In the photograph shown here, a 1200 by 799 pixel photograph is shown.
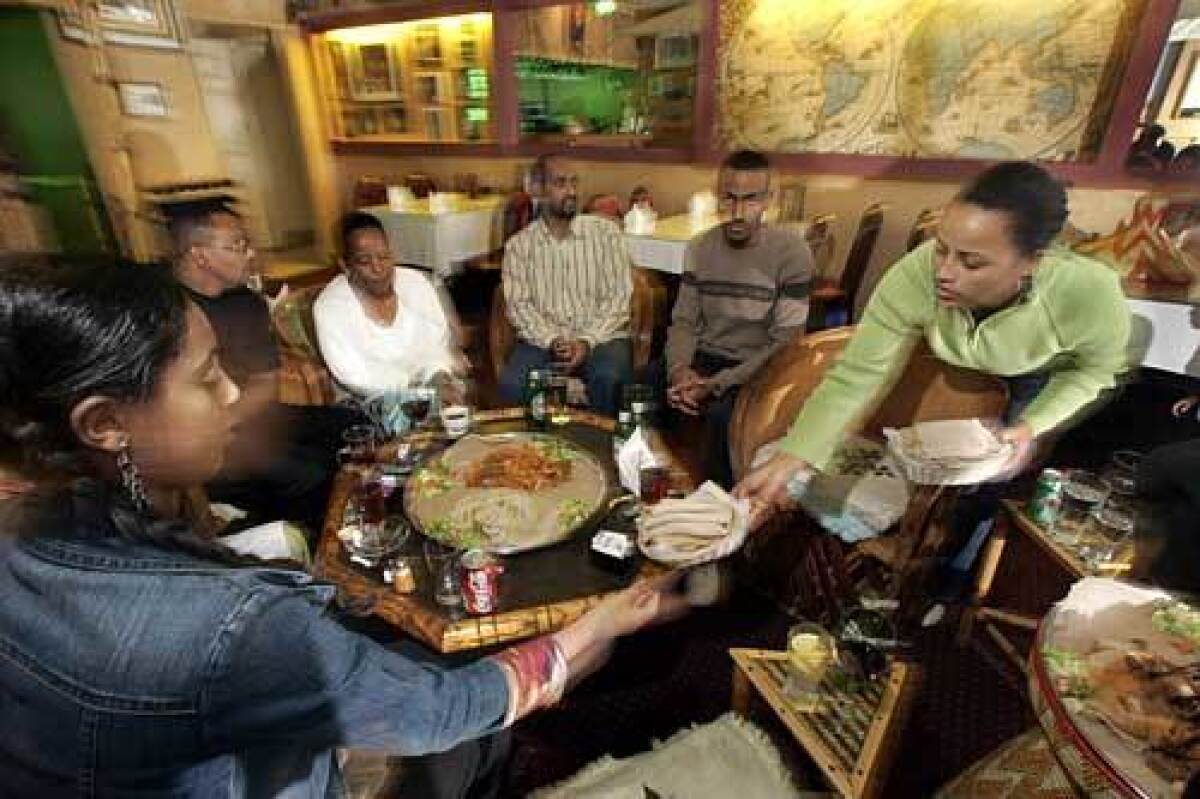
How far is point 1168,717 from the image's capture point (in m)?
0.89

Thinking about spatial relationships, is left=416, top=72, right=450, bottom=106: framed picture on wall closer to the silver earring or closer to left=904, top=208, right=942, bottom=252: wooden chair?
left=904, top=208, right=942, bottom=252: wooden chair

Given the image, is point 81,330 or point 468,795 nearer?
point 81,330

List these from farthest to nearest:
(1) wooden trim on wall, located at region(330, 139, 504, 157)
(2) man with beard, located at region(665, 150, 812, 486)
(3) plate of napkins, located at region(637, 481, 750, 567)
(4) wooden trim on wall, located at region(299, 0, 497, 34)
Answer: (1) wooden trim on wall, located at region(330, 139, 504, 157), (4) wooden trim on wall, located at region(299, 0, 497, 34), (2) man with beard, located at region(665, 150, 812, 486), (3) plate of napkins, located at region(637, 481, 750, 567)

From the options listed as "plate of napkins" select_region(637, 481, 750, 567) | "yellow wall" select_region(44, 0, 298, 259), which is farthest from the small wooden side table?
"yellow wall" select_region(44, 0, 298, 259)

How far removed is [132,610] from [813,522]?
66.4 inches

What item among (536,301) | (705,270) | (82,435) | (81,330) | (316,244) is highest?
(81,330)

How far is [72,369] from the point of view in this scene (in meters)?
0.63

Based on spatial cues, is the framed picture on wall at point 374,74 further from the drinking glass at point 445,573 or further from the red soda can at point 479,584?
the red soda can at point 479,584

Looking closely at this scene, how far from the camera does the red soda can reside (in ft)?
3.97

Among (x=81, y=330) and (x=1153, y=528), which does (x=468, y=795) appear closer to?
(x=81, y=330)

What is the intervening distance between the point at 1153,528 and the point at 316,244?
6.74 m

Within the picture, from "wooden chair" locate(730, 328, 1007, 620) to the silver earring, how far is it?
1.55m

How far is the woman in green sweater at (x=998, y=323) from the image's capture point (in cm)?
147

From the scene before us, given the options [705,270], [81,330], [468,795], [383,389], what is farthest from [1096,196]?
[81,330]
